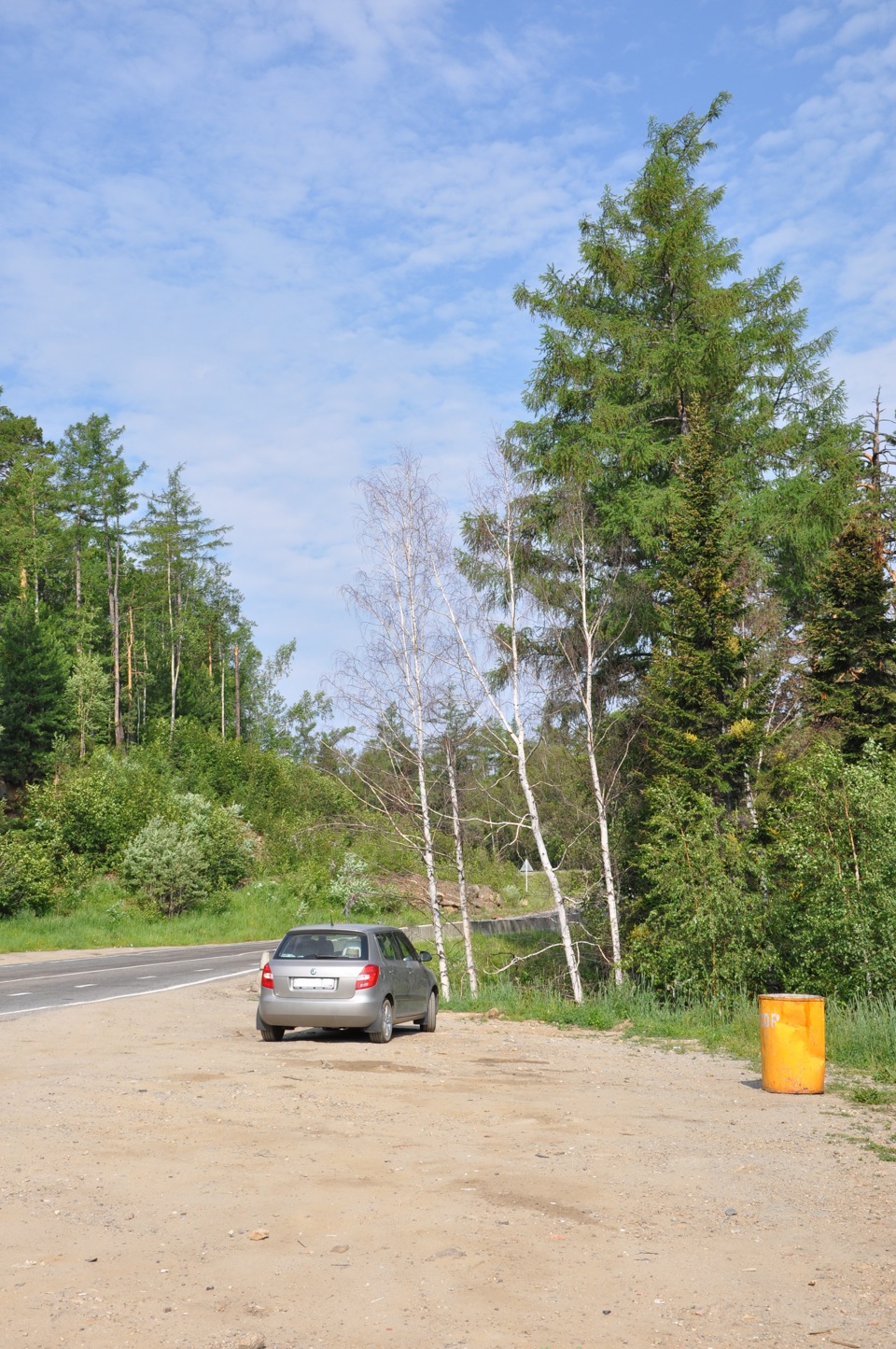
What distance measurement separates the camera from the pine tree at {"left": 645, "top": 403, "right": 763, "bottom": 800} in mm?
21375

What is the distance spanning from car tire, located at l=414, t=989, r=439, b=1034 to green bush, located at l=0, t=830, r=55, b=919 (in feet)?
73.5

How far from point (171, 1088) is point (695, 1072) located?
5.67m

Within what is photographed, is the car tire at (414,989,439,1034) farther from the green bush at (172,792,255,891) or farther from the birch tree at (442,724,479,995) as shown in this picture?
the green bush at (172,792,255,891)

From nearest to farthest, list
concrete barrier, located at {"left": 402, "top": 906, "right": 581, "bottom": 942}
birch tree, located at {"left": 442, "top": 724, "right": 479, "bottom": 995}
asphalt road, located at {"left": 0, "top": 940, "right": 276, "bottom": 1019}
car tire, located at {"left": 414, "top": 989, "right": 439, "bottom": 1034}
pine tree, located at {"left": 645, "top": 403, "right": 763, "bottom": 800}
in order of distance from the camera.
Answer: car tire, located at {"left": 414, "top": 989, "right": 439, "bottom": 1034} → asphalt road, located at {"left": 0, "top": 940, "right": 276, "bottom": 1019} → pine tree, located at {"left": 645, "top": 403, "right": 763, "bottom": 800} → birch tree, located at {"left": 442, "top": 724, "right": 479, "bottom": 995} → concrete barrier, located at {"left": 402, "top": 906, "right": 581, "bottom": 942}

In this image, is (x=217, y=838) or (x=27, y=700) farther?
(x=27, y=700)

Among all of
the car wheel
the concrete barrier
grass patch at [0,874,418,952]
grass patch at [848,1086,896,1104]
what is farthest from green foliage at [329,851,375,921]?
grass patch at [848,1086,896,1104]

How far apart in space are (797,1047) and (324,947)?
606 centimetres

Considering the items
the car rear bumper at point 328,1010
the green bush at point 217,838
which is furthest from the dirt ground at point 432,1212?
the green bush at point 217,838

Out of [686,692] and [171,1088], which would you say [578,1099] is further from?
[686,692]

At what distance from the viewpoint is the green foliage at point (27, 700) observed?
51906mm

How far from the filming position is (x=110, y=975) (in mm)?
24891

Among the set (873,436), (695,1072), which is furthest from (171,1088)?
(873,436)

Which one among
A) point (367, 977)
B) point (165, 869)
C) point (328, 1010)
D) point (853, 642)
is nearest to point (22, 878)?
point (165, 869)

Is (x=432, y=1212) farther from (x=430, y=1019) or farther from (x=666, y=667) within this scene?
(x=666, y=667)
